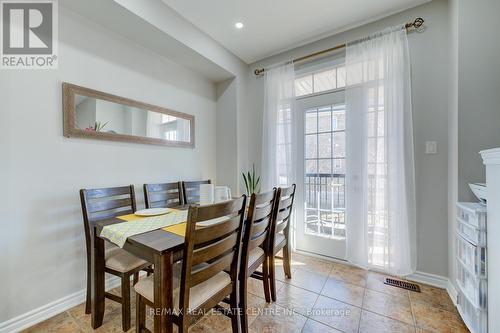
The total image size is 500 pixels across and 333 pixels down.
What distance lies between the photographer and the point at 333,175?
2.58m

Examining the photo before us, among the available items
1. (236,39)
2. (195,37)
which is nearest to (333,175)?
(236,39)

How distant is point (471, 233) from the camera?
4.74ft

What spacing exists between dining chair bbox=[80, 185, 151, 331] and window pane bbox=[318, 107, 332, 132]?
217cm

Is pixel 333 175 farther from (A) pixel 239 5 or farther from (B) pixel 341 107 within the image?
(A) pixel 239 5

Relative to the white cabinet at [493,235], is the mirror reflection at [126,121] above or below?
above

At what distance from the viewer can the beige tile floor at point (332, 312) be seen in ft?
4.99

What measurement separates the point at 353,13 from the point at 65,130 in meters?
2.87

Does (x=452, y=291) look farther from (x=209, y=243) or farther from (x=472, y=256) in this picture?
(x=209, y=243)

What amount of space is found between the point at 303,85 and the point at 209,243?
2.35m

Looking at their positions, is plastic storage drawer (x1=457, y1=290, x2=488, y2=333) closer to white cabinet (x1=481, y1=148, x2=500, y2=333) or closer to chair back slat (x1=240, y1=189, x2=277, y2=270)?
white cabinet (x1=481, y1=148, x2=500, y2=333)

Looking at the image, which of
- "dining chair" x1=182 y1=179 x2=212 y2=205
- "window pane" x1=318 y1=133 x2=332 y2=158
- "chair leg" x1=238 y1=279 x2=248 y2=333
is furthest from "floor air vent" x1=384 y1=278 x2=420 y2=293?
"dining chair" x1=182 y1=179 x2=212 y2=205

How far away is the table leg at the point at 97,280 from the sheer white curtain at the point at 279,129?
195 centimetres

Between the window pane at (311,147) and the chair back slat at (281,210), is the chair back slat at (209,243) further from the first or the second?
the window pane at (311,147)

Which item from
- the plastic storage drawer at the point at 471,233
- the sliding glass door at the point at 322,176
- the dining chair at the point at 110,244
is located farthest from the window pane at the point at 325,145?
the dining chair at the point at 110,244
